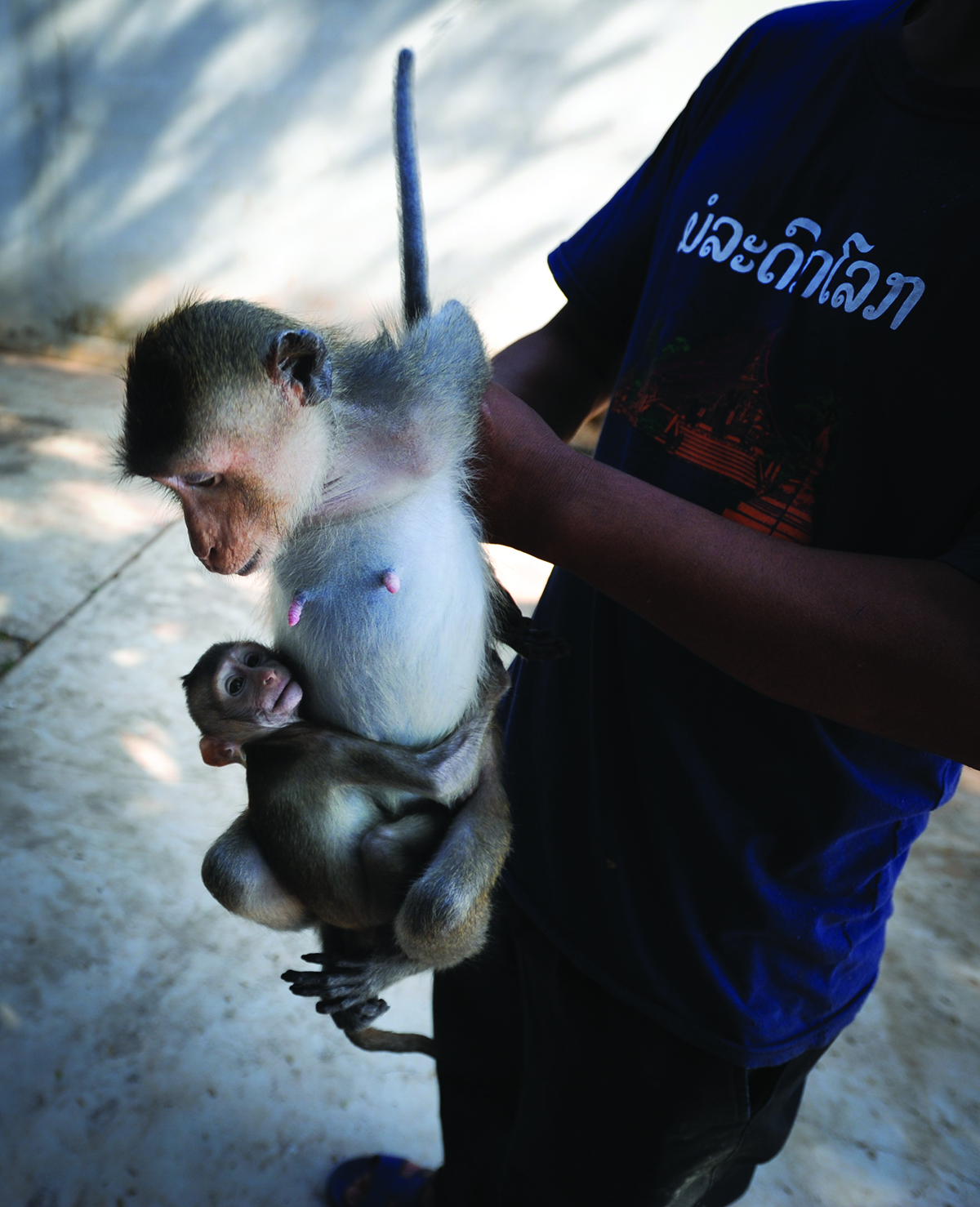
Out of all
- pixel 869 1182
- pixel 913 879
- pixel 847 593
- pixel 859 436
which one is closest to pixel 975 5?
pixel 859 436

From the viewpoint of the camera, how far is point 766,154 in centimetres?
107

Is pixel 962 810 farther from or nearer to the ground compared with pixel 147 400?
nearer to the ground

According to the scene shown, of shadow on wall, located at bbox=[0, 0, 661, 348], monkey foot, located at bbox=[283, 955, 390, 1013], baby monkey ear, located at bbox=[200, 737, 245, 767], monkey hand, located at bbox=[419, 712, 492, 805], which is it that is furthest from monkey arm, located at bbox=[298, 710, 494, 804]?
shadow on wall, located at bbox=[0, 0, 661, 348]

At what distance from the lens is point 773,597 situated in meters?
0.87

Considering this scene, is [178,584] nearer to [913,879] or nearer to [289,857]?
[289,857]

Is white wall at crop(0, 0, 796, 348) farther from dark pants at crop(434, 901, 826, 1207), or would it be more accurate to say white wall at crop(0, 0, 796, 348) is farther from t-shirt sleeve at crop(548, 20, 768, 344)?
dark pants at crop(434, 901, 826, 1207)

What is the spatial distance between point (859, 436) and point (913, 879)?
245 centimetres

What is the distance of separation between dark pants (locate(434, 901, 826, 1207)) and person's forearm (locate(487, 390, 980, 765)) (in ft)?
1.80

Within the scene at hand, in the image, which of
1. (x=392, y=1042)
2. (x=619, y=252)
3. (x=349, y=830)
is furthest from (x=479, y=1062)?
(x=619, y=252)

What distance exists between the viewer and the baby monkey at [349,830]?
1229 millimetres

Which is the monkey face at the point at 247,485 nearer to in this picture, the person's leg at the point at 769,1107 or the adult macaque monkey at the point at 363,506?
the adult macaque monkey at the point at 363,506

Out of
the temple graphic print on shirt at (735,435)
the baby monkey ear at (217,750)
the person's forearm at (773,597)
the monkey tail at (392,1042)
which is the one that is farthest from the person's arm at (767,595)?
the monkey tail at (392,1042)

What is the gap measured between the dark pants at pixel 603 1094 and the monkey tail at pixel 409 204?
0.90 m

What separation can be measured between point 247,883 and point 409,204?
969 millimetres
